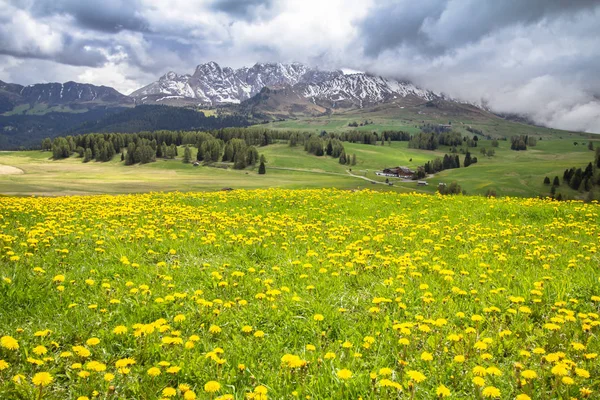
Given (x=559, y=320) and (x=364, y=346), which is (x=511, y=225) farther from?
(x=364, y=346)

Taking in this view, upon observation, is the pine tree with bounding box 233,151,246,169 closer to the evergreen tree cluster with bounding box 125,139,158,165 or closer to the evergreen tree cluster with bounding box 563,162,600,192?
the evergreen tree cluster with bounding box 125,139,158,165

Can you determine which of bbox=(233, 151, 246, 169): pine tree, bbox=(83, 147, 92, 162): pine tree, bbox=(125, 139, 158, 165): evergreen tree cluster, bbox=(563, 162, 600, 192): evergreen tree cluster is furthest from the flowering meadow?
bbox=(83, 147, 92, 162): pine tree

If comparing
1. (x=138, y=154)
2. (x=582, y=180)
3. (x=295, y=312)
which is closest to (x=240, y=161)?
(x=138, y=154)

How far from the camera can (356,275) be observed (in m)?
8.27

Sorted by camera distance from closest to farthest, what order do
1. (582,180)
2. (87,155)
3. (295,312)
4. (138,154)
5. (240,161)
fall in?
(295,312) → (582,180) → (240,161) → (138,154) → (87,155)

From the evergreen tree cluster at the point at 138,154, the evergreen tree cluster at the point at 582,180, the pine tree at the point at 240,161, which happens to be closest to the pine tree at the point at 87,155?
the evergreen tree cluster at the point at 138,154

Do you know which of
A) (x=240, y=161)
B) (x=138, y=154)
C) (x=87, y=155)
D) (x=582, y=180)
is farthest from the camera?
(x=87, y=155)

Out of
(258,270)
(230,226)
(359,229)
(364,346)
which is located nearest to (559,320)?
(364,346)

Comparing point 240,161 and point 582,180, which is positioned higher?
point 240,161

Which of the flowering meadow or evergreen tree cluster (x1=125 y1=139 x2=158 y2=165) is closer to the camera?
the flowering meadow

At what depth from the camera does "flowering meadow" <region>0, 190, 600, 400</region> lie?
462 centimetres

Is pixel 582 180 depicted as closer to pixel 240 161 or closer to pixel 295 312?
pixel 240 161

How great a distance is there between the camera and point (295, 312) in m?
6.64

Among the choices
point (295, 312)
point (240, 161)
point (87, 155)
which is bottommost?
point (295, 312)
